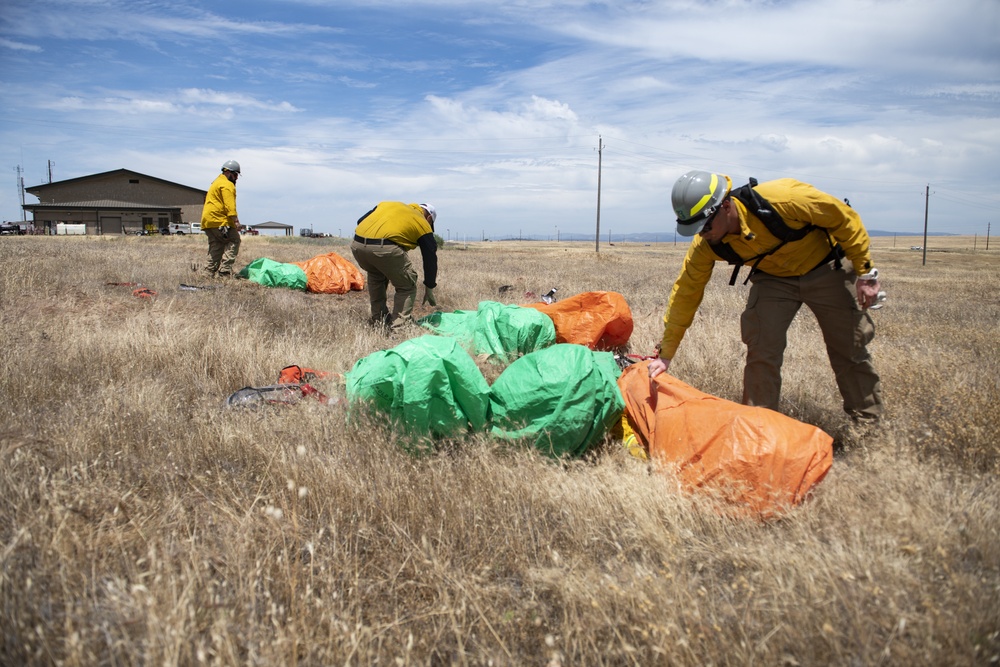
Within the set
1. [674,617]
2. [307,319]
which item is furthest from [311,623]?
[307,319]

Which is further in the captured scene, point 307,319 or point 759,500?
point 307,319

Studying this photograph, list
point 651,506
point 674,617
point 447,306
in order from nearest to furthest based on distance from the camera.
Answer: point 674,617
point 651,506
point 447,306

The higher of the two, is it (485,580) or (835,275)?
(835,275)

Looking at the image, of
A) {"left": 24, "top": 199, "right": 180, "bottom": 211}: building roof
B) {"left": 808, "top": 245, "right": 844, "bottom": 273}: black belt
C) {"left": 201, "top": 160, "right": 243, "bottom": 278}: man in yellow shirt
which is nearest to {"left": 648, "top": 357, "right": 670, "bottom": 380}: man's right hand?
{"left": 808, "top": 245, "right": 844, "bottom": 273}: black belt

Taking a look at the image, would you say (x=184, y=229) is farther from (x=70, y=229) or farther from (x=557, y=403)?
(x=557, y=403)

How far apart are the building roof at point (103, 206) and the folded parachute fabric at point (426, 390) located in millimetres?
52155

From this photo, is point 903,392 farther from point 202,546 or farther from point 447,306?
point 447,306

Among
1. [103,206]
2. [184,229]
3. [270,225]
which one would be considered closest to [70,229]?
[103,206]

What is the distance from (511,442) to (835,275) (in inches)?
79.5

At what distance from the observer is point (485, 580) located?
2082 mm

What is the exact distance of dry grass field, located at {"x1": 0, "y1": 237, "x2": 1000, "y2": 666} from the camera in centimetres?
166

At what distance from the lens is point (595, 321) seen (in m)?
5.70

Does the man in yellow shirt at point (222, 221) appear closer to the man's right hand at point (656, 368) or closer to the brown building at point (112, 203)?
the man's right hand at point (656, 368)

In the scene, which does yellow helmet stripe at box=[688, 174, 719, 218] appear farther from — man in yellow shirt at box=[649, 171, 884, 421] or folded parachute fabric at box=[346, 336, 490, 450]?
folded parachute fabric at box=[346, 336, 490, 450]
